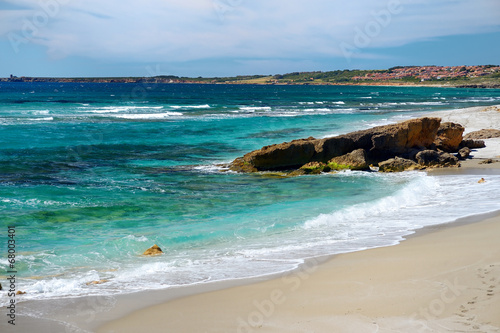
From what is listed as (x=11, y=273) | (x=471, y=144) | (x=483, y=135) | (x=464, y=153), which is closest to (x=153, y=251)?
(x=11, y=273)

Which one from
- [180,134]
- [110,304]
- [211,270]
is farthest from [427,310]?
[180,134]

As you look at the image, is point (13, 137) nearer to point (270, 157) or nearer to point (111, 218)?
point (270, 157)

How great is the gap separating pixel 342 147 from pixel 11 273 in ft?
44.8

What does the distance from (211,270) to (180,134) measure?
2512 cm

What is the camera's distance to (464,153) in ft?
64.2

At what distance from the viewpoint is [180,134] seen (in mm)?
32562

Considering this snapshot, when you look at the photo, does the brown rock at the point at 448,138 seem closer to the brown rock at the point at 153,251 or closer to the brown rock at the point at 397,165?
the brown rock at the point at 397,165

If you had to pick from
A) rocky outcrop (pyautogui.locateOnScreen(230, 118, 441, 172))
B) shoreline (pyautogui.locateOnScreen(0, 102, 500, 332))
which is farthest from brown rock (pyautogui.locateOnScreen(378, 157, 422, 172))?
shoreline (pyautogui.locateOnScreen(0, 102, 500, 332))

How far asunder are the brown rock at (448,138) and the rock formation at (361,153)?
107 centimetres

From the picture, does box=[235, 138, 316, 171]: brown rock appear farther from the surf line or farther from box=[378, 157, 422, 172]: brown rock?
the surf line

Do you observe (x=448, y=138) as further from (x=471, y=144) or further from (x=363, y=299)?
(x=363, y=299)

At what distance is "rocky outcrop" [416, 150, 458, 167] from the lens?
1820cm

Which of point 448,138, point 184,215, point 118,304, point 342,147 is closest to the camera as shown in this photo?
point 118,304

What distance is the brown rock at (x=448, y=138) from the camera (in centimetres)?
2050
